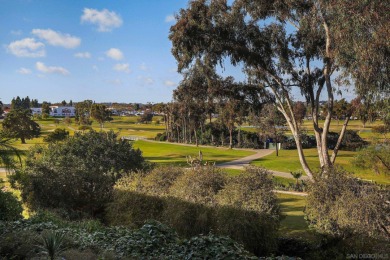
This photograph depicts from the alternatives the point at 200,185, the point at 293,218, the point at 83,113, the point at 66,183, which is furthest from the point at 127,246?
the point at 83,113

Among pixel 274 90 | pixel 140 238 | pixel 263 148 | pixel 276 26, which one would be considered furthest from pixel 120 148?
pixel 263 148

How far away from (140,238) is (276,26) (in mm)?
15851

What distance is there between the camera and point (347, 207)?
11547mm

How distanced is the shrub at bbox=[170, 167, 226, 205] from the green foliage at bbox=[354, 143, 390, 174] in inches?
712

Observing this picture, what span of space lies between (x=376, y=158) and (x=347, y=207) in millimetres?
20998

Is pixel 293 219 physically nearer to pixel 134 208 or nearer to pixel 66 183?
pixel 134 208

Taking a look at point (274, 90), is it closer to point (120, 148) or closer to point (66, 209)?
point (120, 148)

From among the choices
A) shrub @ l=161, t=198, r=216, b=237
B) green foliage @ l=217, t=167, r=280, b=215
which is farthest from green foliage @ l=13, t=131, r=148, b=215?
green foliage @ l=217, t=167, r=280, b=215

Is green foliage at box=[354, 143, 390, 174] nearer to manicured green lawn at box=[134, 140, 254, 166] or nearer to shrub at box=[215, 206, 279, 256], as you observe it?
shrub at box=[215, 206, 279, 256]

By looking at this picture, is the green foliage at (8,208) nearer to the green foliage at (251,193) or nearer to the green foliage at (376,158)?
the green foliage at (251,193)

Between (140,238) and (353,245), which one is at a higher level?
(140,238)

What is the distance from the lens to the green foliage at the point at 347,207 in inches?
450

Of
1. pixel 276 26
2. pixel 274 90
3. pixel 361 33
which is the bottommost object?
pixel 274 90

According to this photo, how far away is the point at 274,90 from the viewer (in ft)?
74.9
